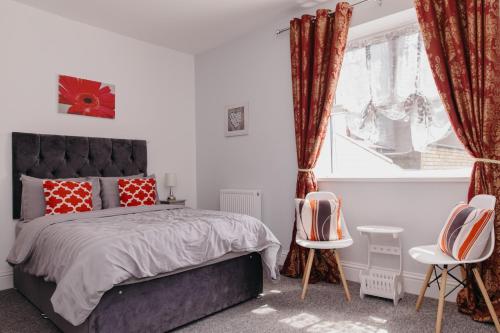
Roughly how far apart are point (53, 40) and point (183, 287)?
9.84 ft

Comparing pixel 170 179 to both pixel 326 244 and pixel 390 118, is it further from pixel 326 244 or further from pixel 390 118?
pixel 390 118

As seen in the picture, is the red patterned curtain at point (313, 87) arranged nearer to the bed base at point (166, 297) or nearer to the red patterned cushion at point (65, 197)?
the bed base at point (166, 297)

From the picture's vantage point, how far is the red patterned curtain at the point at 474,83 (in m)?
2.45

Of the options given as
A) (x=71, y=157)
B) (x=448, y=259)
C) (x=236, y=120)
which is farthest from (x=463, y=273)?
(x=71, y=157)

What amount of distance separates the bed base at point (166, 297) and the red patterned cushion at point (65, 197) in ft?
1.98

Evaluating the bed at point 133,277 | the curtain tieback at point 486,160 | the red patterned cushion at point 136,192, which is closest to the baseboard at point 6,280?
the bed at point 133,277

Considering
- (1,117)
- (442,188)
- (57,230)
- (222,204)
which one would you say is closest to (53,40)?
(1,117)

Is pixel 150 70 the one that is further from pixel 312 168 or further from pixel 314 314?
pixel 314 314

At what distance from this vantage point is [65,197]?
322 centimetres

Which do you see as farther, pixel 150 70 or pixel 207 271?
pixel 150 70

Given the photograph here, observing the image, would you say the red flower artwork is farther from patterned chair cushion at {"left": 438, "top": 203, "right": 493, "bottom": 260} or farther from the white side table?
patterned chair cushion at {"left": 438, "top": 203, "right": 493, "bottom": 260}

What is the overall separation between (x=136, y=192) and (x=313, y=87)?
2.09 meters

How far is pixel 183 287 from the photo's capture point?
93.3 inches

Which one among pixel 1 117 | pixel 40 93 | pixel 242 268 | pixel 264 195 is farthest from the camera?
pixel 264 195
